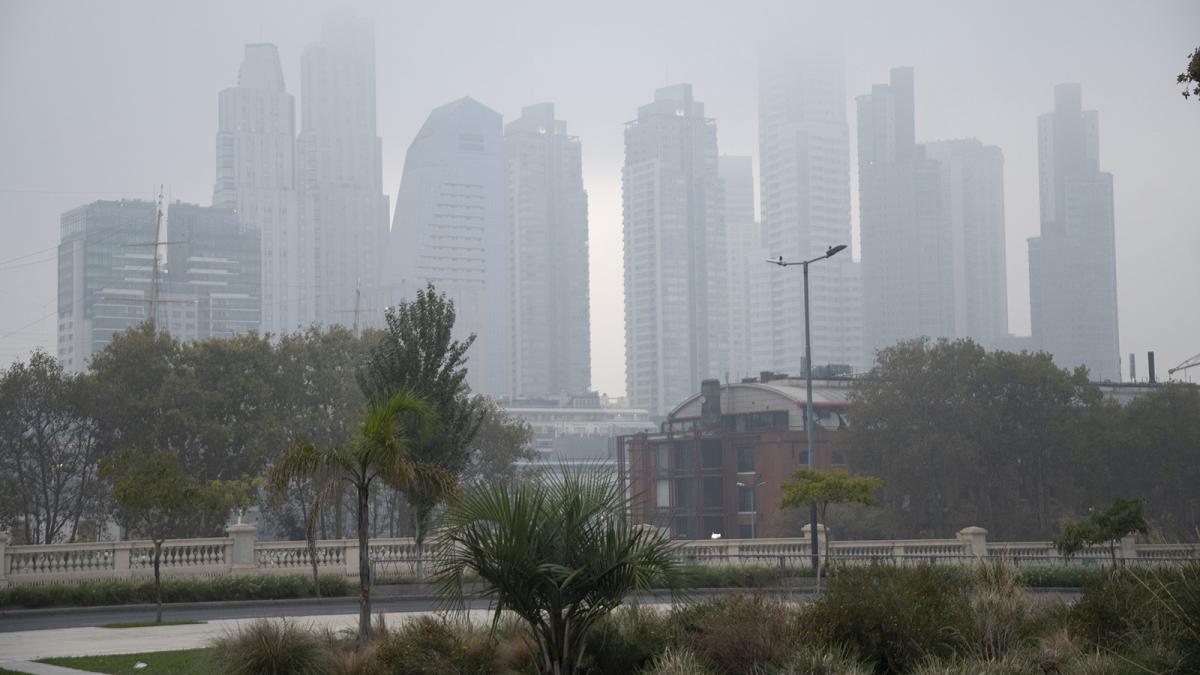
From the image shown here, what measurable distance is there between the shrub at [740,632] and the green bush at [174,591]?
851 inches

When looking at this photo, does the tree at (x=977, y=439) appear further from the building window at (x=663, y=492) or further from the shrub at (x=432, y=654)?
the shrub at (x=432, y=654)

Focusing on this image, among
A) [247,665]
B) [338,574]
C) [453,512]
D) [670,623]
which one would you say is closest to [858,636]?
[670,623]

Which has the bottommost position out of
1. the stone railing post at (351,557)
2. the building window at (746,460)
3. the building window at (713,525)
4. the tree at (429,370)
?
the building window at (713,525)

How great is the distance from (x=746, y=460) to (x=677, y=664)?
269 ft

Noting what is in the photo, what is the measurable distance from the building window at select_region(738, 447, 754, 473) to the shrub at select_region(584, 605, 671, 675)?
79220 mm

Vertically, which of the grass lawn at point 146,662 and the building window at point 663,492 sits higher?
the grass lawn at point 146,662

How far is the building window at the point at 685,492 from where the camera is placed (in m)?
99.4

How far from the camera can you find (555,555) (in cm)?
1567

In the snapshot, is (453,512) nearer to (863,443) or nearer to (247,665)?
(247,665)

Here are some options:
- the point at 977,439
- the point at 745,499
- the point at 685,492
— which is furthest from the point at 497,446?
the point at 977,439

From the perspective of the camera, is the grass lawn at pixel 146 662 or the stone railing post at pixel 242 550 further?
the stone railing post at pixel 242 550

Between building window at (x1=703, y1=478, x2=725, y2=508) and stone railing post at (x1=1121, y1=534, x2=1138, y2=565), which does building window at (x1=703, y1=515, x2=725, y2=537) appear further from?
stone railing post at (x1=1121, y1=534, x2=1138, y2=565)

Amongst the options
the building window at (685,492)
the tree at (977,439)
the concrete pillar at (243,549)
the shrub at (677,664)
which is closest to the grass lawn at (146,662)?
the shrub at (677,664)

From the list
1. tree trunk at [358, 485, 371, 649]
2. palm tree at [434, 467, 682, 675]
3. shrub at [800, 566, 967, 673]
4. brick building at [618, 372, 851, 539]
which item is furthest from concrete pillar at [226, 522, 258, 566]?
brick building at [618, 372, 851, 539]
